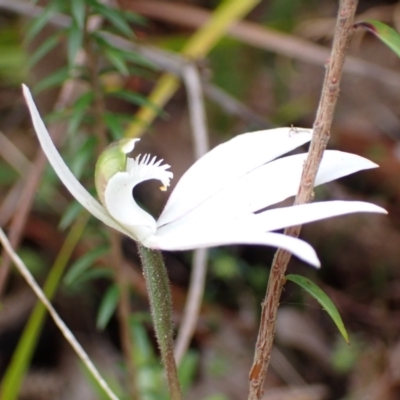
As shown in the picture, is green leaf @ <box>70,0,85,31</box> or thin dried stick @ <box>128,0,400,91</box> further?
thin dried stick @ <box>128,0,400,91</box>

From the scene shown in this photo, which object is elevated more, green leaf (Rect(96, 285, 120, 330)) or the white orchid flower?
green leaf (Rect(96, 285, 120, 330))

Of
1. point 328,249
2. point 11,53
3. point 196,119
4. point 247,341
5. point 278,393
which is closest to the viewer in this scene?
point 196,119

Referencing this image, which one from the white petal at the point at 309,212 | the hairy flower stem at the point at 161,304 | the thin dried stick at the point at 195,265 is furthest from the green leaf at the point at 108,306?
the white petal at the point at 309,212

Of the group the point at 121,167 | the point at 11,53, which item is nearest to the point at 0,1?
the point at 11,53

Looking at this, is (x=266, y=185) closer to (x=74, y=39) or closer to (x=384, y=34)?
(x=384, y=34)

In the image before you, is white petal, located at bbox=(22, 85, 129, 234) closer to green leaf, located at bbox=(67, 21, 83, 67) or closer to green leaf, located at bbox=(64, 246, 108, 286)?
green leaf, located at bbox=(67, 21, 83, 67)

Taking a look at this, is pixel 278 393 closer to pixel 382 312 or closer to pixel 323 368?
pixel 323 368

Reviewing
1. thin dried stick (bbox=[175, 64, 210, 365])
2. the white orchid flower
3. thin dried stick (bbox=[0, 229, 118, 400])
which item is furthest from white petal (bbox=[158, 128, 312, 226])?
thin dried stick (bbox=[175, 64, 210, 365])
